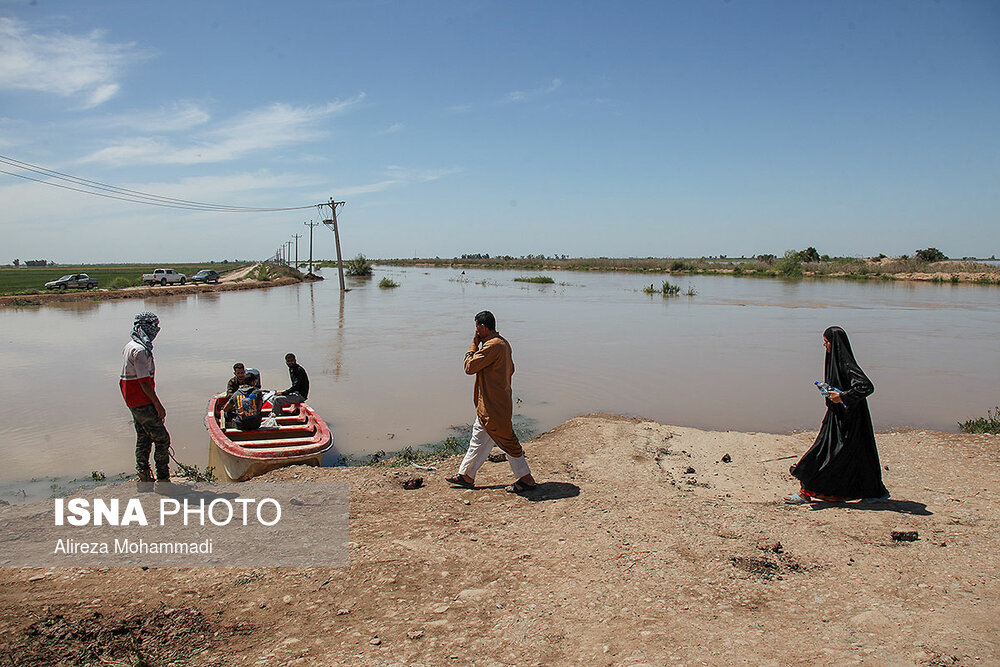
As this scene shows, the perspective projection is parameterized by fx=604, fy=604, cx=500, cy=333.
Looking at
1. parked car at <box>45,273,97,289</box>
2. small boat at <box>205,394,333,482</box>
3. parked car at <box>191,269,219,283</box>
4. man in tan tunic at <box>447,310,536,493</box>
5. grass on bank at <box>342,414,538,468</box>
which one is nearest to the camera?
man in tan tunic at <box>447,310,536,493</box>

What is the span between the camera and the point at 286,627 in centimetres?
331

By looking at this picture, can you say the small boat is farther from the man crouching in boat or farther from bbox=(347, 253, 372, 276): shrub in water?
bbox=(347, 253, 372, 276): shrub in water

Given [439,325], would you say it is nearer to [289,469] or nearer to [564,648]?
[289,469]

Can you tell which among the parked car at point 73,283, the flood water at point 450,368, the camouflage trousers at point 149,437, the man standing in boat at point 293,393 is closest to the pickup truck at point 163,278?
the parked car at point 73,283

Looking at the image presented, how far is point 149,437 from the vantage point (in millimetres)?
5617

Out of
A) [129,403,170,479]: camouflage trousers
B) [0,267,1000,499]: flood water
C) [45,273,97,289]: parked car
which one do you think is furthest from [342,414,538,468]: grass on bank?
[45,273,97,289]: parked car

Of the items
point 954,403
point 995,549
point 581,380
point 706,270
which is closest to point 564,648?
point 995,549

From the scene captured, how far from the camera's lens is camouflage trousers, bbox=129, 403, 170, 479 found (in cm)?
550

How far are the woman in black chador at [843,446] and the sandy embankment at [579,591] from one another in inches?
6.6

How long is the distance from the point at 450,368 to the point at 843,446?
10886mm

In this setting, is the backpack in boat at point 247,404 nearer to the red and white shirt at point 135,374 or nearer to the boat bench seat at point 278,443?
the boat bench seat at point 278,443

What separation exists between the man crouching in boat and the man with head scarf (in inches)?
69.0

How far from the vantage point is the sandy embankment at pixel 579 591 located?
3.05m

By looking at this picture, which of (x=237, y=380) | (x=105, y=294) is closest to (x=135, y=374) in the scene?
(x=237, y=380)
